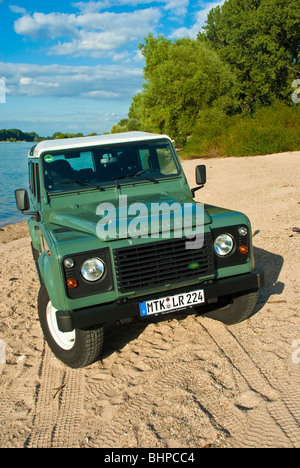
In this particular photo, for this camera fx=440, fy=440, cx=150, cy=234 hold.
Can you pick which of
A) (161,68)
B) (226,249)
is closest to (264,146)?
(161,68)

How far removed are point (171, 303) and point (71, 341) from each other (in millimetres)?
1104

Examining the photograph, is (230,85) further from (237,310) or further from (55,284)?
(55,284)

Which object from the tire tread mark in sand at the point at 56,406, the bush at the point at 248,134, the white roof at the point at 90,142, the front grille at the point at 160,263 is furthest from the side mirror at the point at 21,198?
the bush at the point at 248,134

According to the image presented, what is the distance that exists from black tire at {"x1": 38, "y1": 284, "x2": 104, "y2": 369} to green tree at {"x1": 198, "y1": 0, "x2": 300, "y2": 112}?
34.0 metres

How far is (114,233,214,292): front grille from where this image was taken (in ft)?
12.1

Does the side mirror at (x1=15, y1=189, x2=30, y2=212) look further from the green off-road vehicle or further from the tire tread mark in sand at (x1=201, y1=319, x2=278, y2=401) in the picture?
the tire tread mark in sand at (x1=201, y1=319, x2=278, y2=401)

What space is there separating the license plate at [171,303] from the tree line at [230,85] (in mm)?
17568

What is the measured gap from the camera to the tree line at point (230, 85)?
23.7 meters

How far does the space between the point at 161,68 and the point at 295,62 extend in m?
12.4

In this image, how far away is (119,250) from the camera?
12.0ft

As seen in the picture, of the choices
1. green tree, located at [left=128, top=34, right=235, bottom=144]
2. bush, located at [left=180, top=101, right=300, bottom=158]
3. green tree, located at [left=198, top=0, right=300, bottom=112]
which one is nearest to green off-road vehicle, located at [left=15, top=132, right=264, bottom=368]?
bush, located at [left=180, top=101, right=300, bottom=158]

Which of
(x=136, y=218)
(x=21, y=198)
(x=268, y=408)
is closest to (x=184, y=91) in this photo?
(x=21, y=198)

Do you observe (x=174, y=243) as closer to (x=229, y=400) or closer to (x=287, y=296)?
(x=229, y=400)
